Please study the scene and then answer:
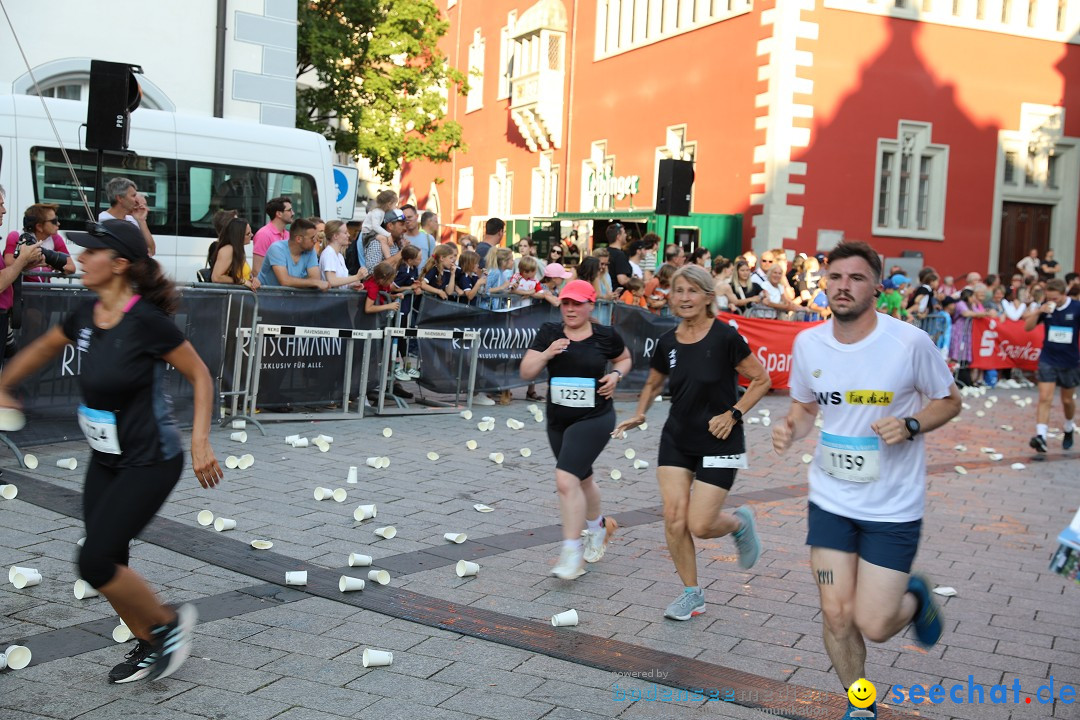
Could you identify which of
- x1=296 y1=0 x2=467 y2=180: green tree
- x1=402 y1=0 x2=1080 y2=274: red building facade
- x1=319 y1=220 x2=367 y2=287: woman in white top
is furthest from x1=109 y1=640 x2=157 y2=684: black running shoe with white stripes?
x1=296 y1=0 x2=467 y2=180: green tree

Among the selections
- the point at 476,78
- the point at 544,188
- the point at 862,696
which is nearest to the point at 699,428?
the point at 862,696

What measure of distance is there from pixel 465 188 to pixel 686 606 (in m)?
40.4

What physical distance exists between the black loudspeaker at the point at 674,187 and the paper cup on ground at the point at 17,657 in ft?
45.9

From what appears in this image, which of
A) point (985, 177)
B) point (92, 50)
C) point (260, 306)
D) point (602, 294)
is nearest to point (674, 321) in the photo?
point (602, 294)

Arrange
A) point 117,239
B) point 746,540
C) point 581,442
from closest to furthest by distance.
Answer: point 117,239 → point 746,540 → point 581,442

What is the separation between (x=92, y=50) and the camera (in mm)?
17719

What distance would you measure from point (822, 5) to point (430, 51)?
526 inches

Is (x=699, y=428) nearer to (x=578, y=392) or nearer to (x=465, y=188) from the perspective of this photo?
(x=578, y=392)

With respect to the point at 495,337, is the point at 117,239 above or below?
above

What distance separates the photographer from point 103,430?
14.6ft

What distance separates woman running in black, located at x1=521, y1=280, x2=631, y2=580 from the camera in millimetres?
6414

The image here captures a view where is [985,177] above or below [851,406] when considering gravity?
above

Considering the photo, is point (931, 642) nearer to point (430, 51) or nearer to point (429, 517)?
point (429, 517)

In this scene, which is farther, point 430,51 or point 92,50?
point 430,51
